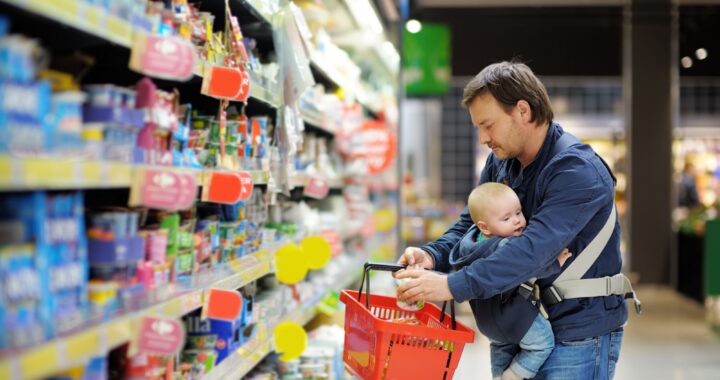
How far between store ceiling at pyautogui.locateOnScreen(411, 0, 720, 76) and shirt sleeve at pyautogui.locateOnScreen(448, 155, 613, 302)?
32.9ft

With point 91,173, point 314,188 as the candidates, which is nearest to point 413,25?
point 314,188

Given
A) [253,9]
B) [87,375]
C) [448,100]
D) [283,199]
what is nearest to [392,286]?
[283,199]

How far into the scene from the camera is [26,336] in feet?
5.22

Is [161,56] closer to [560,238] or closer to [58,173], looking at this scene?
[58,173]

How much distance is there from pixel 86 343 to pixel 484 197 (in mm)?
1309

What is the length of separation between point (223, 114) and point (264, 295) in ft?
4.06

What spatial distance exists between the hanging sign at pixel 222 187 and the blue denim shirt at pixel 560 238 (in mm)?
801

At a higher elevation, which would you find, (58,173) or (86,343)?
(58,173)

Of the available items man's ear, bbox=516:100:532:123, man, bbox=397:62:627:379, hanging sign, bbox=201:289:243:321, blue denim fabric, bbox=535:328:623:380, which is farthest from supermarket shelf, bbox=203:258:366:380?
man's ear, bbox=516:100:532:123

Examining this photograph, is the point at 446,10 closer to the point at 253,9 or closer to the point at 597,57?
the point at 597,57

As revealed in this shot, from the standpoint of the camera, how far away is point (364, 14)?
632 cm

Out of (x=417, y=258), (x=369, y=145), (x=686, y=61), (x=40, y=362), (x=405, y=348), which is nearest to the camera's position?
(x=40, y=362)

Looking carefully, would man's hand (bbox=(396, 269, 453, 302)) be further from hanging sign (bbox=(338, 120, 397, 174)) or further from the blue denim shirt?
hanging sign (bbox=(338, 120, 397, 174))

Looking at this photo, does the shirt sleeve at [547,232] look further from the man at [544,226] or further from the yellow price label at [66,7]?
the yellow price label at [66,7]
